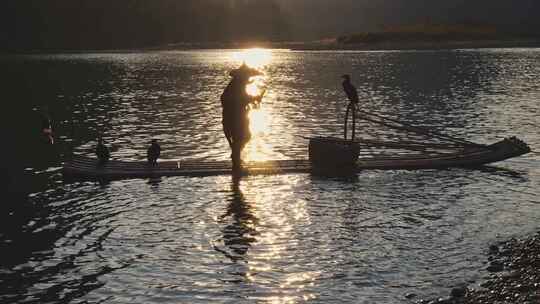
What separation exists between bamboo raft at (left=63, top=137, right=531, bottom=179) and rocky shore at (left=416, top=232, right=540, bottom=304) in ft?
49.3

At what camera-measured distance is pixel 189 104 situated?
80250mm

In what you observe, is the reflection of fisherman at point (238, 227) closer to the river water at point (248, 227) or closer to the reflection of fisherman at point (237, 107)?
the river water at point (248, 227)

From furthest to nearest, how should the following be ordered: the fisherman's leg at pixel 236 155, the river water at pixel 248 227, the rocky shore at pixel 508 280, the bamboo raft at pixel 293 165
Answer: the fisherman's leg at pixel 236 155, the bamboo raft at pixel 293 165, the river water at pixel 248 227, the rocky shore at pixel 508 280

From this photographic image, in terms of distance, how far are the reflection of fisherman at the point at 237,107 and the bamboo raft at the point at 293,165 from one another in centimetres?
200

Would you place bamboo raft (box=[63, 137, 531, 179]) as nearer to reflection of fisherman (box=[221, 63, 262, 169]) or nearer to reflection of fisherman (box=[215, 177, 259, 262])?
reflection of fisherman (box=[221, 63, 262, 169])

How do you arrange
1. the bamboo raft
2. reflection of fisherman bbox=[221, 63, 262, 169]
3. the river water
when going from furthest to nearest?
the bamboo raft < reflection of fisherman bbox=[221, 63, 262, 169] < the river water

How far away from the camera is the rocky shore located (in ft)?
58.5

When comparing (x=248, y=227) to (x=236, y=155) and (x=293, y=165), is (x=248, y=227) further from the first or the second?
(x=293, y=165)

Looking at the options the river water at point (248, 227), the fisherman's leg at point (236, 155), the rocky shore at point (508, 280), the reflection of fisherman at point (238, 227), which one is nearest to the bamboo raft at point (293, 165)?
the fisherman's leg at point (236, 155)

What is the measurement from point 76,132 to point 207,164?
23.6 m

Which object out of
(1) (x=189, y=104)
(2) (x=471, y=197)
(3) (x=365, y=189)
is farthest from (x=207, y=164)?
(1) (x=189, y=104)

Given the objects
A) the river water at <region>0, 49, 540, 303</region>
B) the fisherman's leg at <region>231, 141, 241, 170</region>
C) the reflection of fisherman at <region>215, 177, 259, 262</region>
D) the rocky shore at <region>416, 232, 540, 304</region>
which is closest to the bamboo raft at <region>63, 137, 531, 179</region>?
the fisherman's leg at <region>231, 141, 241, 170</region>

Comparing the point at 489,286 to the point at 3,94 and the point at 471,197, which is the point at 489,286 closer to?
the point at 471,197

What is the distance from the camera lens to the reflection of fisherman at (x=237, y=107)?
35.0m
